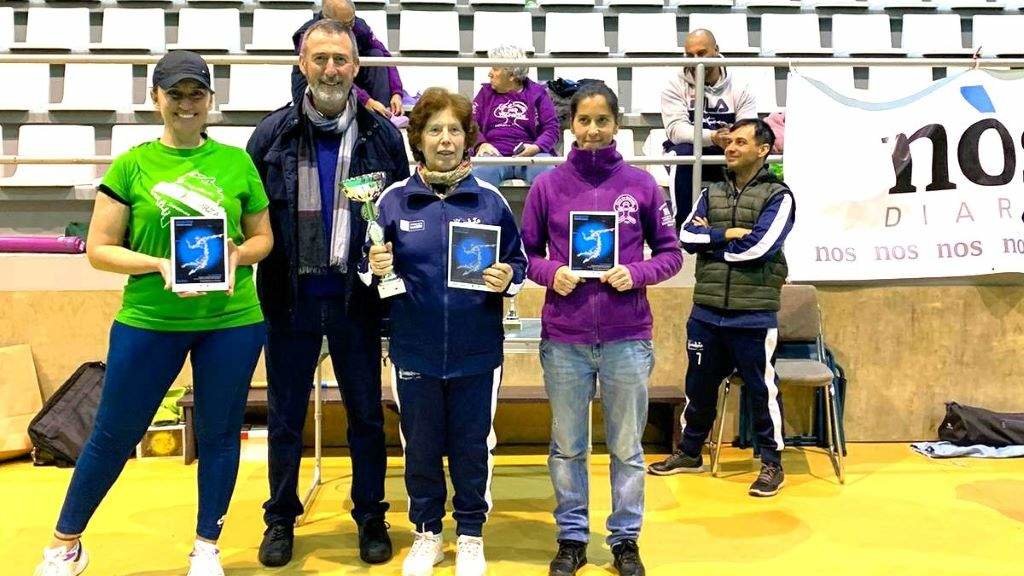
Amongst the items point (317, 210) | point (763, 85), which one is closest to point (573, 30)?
point (763, 85)

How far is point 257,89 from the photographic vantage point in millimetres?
6414

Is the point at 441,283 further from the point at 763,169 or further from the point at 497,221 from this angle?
the point at 763,169

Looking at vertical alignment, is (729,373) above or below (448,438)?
above

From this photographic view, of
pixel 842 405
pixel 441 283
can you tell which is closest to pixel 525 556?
pixel 441 283

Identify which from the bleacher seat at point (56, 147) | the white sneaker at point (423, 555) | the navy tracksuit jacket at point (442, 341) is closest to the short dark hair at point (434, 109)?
the navy tracksuit jacket at point (442, 341)

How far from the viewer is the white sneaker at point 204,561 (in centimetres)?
262

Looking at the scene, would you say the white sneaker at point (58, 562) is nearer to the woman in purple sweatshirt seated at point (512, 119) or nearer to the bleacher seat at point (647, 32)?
the woman in purple sweatshirt seated at point (512, 119)

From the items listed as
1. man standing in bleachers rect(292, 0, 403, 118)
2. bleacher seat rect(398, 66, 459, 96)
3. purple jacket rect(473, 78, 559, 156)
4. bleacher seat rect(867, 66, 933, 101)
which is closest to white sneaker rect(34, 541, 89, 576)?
man standing in bleachers rect(292, 0, 403, 118)

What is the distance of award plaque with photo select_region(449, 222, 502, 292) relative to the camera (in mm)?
2611

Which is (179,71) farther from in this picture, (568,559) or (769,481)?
(769,481)

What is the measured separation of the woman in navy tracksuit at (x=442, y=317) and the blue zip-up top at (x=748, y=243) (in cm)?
123

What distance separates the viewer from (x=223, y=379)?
2.56m

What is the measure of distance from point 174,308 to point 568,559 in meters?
1.48

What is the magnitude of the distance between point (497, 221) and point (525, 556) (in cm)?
121
